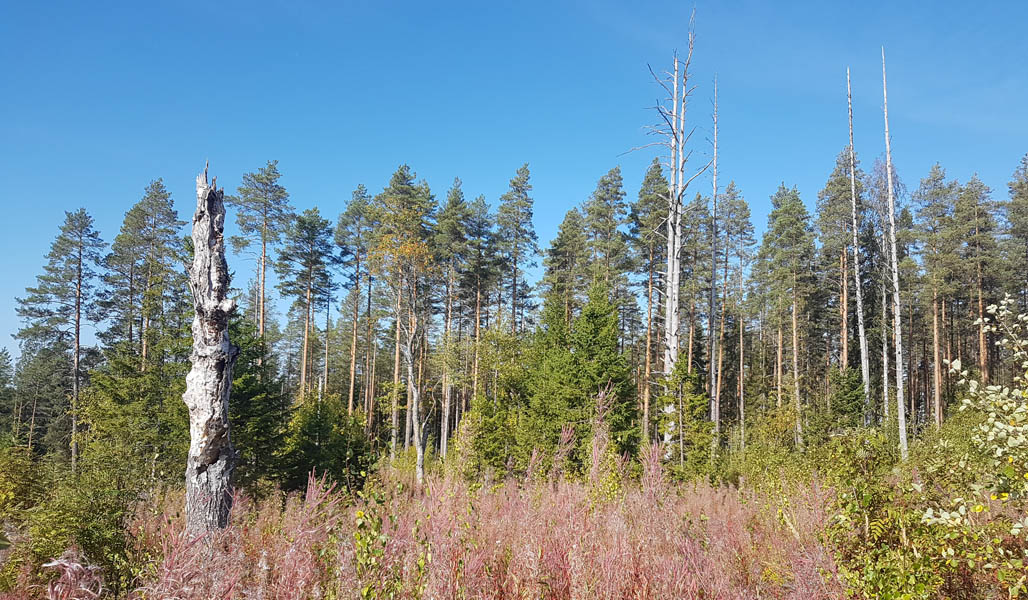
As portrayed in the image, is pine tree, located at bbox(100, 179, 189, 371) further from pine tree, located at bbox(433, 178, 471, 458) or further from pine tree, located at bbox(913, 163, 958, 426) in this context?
pine tree, located at bbox(913, 163, 958, 426)

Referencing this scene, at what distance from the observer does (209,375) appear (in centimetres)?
497

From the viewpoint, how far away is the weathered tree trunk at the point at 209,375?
4730 millimetres

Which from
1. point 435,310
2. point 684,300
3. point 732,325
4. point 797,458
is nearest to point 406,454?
point 435,310

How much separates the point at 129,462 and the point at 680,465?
11.0m

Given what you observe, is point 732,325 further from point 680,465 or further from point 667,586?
point 667,586

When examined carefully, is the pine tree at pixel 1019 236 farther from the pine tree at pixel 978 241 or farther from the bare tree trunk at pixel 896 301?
the bare tree trunk at pixel 896 301

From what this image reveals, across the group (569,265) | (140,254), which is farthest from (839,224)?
(140,254)

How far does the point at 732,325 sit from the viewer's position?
33.7 m

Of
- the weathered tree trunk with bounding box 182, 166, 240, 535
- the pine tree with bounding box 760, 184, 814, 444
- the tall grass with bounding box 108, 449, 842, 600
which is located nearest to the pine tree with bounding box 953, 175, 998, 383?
the pine tree with bounding box 760, 184, 814, 444

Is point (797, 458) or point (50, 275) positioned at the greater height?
point (50, 275)

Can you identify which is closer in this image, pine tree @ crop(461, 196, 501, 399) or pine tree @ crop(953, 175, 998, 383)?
pine tree @ crop(953, 175, 998, 383)

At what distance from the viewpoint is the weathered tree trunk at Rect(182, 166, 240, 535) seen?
4730 millimetres

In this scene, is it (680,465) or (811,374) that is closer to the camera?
(680,465)

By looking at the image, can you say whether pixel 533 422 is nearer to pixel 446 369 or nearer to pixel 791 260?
pixel 446 369
